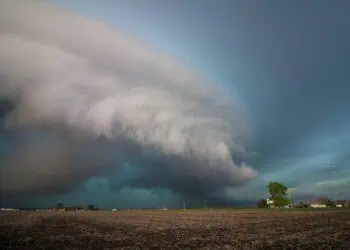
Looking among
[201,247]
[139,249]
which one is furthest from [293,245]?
[139,249]

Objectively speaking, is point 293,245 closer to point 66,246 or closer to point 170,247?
point 170,247

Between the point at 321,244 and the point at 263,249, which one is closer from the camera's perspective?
the point at 263,249

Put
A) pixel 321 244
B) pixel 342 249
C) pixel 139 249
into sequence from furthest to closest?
pixel 321 244, pixel 139 249, pixel 342 249

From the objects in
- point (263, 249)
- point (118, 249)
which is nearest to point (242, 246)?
point (263, 249)

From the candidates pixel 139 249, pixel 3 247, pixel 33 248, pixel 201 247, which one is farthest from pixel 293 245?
pixel 3 247

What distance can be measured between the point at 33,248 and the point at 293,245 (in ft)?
83.2

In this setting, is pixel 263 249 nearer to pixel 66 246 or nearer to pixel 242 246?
pixel 242 246

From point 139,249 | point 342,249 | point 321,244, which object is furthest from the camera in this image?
point 321,244

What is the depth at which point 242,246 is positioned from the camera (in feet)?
116

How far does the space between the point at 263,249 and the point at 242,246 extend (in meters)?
2.74

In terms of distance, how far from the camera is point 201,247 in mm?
34906

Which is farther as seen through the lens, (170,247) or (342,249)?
(170,247)

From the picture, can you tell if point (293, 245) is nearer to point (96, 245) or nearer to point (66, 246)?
point (96, 245)

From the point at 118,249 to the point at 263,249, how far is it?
44.2ft
